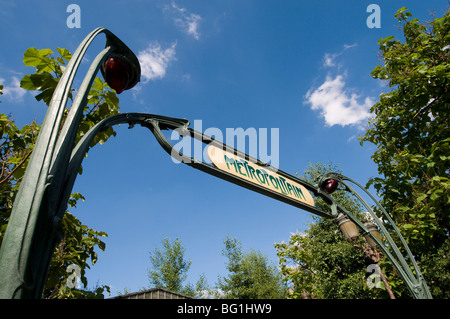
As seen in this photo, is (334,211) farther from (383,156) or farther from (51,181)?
(383,156)

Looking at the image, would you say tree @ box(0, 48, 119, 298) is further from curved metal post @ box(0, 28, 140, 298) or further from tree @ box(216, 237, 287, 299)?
tree @ box(216, 237, 287, 299)

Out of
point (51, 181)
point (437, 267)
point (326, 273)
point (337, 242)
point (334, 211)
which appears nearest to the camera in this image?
point (51, 181)

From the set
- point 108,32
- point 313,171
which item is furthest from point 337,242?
point 108,32

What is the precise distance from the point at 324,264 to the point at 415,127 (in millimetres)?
9769

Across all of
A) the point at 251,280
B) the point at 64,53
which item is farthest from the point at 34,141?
the point at 251,280

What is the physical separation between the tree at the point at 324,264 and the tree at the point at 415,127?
550 cm

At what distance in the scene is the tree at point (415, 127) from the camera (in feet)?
21.8

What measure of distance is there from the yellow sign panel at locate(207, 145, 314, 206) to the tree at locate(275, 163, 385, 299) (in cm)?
1113

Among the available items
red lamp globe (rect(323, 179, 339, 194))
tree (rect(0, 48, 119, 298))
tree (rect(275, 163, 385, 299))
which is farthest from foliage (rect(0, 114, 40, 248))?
tree (rect(275, 163, 385, 299))

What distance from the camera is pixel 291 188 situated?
3.39 metres

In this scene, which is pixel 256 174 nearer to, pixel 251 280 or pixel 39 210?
pixel 39 210

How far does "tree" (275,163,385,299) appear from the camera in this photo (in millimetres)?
14219
